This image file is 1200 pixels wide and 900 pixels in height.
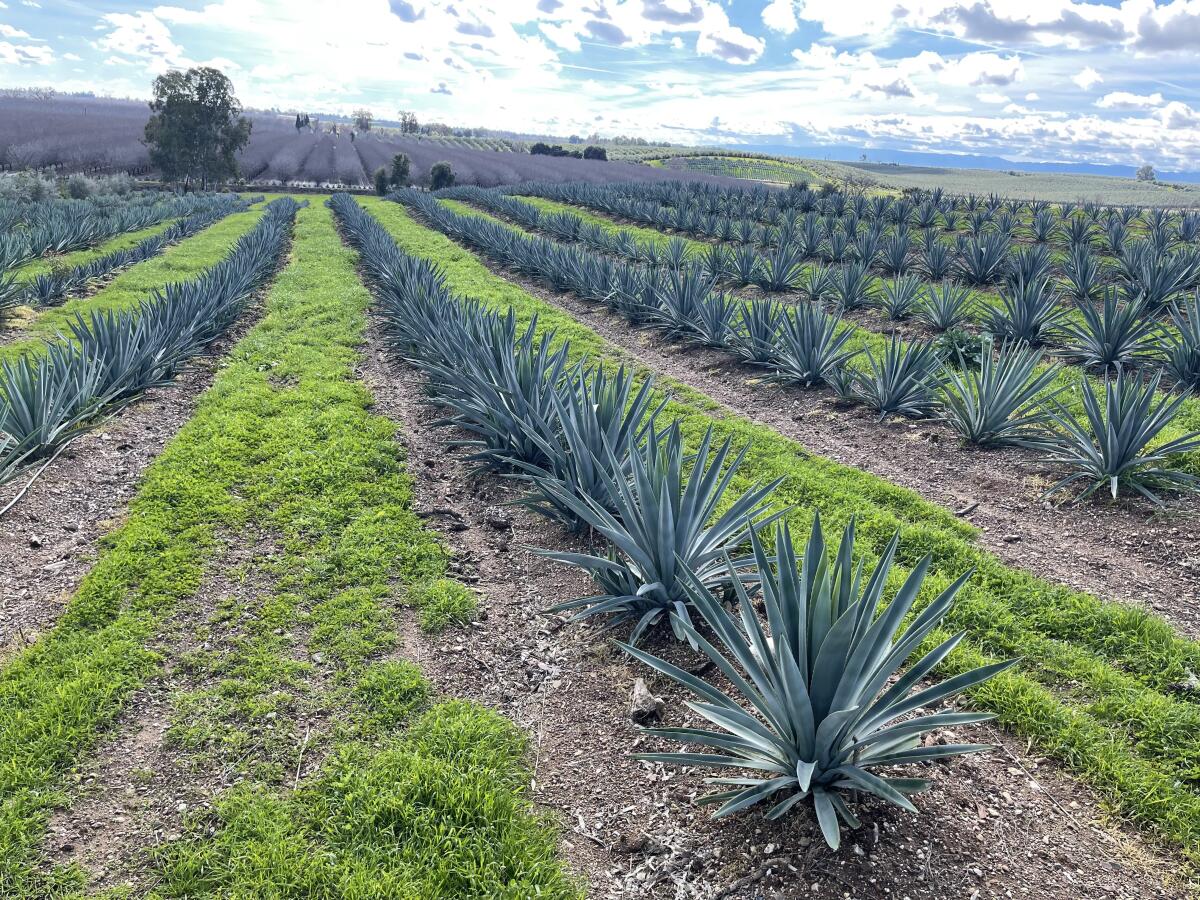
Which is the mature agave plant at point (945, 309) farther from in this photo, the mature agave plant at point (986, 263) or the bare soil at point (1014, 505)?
the bare soil at point (1014, 505)

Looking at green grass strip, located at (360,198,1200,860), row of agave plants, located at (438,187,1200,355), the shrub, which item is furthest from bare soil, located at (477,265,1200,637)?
the shrub

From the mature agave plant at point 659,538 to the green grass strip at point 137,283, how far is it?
5.84 metres

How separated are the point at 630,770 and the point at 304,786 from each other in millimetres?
1287

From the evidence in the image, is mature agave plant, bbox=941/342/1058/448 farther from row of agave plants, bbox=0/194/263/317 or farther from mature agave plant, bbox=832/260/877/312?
row of agave plants, bbox=0/194/263/317

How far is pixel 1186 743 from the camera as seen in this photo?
2.87 meters

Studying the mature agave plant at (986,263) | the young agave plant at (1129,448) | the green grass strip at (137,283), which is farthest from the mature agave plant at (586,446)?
the mature agave plant at (986,263)

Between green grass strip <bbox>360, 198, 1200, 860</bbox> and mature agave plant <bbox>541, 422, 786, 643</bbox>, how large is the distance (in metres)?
0.79

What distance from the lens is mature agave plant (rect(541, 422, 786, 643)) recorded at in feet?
11.3

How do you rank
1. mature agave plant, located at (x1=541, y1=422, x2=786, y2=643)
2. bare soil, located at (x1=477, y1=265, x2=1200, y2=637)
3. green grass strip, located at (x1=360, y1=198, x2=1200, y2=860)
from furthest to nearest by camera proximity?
bare soil, located at (x1=477, y1=265, x2=1200, y2=637) < mature agave plant, located at (x1=541, y1=422, x2=786, y2=643) < green grass strip, located at (x1=360, y1=198, x2=1200, y2=860)

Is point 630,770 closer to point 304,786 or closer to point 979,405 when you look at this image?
point 304,786

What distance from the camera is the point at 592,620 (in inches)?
151

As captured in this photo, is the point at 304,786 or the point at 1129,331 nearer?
the point at 304,786

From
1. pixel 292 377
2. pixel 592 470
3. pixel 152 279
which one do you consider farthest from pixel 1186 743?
pixel 152 279

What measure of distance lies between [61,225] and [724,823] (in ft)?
70.1
